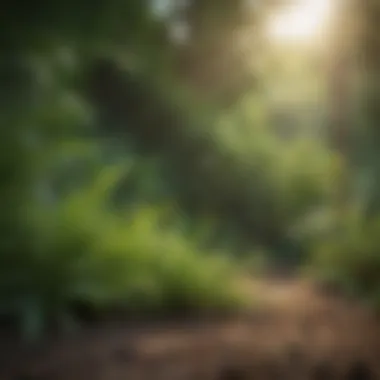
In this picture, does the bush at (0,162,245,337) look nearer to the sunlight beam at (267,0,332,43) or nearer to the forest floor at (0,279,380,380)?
the forest floor at (0,279,380,380)

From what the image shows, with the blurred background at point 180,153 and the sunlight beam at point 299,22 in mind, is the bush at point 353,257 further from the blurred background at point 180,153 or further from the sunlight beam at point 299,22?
the sunlight beam at point 299,22

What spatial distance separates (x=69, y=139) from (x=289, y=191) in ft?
1.01

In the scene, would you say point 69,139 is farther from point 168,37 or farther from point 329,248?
point 329,248

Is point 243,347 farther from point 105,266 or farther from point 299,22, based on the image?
point 299,22

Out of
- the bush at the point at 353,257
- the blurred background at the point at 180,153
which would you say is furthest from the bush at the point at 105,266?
the bush at the point at 353,257

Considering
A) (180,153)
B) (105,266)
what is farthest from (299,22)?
(105,266)

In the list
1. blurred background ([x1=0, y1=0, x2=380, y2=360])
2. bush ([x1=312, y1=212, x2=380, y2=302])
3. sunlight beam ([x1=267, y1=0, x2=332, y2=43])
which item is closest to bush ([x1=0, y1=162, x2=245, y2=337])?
blurred background ([x1=0, y1=0, x2=380, y2=360])

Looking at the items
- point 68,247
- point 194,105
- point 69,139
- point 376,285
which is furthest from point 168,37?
point 376,285

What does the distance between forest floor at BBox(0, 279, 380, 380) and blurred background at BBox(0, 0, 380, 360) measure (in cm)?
2

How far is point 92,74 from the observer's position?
0.96 meters

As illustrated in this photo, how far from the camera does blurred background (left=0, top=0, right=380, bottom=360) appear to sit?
921 mm

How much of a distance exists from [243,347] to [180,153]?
272 mm

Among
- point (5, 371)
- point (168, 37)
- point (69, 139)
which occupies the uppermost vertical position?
point (168, 37)

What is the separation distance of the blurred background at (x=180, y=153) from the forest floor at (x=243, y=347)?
0.9 inches
